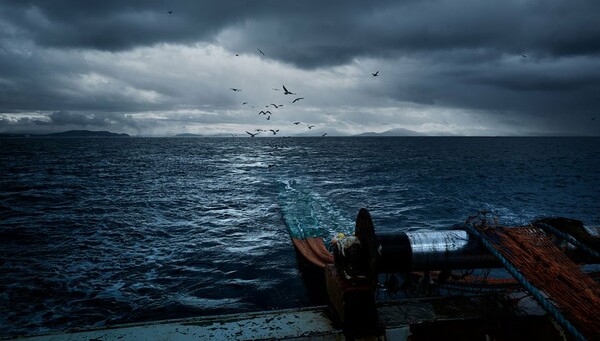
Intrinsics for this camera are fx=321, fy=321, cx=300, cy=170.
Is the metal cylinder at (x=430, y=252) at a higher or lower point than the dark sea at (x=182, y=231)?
higher

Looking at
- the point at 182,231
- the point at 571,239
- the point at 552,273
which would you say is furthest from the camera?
the point at 182,231

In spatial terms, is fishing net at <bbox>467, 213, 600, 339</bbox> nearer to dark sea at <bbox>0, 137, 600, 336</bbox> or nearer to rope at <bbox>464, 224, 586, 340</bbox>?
rope at <bbox>464, 224, 586, 340</bbox>

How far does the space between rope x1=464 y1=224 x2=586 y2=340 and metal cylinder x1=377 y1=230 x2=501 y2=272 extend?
16cm

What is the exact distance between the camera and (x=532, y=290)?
3164 millimetres

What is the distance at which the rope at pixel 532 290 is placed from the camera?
9.29ft

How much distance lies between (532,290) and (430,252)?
102cm

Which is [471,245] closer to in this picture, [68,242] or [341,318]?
[341,318]

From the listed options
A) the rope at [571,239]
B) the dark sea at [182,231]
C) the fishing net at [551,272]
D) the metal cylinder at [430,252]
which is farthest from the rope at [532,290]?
the dark sea at [182,231]

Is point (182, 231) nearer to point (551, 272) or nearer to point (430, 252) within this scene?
point (430, 252)

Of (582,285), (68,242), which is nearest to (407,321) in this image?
(582,285)

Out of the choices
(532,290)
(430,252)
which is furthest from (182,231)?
(532,290)

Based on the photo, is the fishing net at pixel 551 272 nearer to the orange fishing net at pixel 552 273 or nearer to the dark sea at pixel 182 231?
the orange fishing net at pixel 552 273

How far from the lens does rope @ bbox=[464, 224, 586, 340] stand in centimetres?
283

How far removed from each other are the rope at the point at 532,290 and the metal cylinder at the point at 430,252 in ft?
0.52
